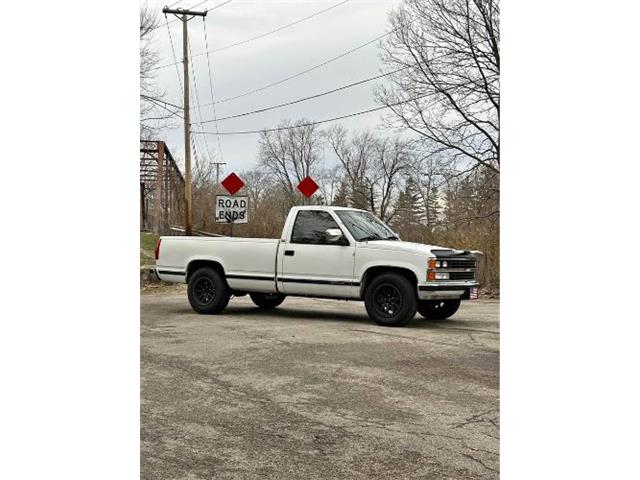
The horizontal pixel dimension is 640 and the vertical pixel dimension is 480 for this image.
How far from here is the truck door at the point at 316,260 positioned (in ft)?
23.3

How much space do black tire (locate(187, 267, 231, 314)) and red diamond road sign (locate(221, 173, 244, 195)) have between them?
1.12 m

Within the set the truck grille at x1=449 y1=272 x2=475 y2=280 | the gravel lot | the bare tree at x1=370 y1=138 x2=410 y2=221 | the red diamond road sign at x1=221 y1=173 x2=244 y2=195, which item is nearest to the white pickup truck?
the truck grille at x1=449 y1=272 x2=475 y2=280

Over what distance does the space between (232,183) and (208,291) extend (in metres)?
1.45

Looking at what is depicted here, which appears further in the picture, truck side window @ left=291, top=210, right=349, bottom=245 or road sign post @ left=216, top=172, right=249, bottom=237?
road sign post @ left=216, top=172, right=249, bottom=237

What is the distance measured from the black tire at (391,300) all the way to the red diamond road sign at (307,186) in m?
1.68

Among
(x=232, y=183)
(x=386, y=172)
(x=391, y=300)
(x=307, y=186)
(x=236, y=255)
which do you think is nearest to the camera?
(x=386, y=172)

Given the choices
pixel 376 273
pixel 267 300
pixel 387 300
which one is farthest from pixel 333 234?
→ pixel 267 300

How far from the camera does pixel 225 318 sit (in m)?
7.41

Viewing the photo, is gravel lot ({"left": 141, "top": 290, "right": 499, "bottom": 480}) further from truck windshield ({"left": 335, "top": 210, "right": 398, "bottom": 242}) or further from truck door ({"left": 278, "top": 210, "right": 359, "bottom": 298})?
truck windshield ({"left": 335, "top": 210, "right": 398, "bottom": 242})

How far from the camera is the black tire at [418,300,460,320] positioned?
7.25m

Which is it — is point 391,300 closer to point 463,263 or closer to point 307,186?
point 463,263

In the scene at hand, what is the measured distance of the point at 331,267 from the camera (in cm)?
716

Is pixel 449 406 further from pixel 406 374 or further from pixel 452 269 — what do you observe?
pixel 452 269
